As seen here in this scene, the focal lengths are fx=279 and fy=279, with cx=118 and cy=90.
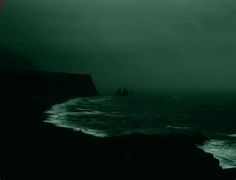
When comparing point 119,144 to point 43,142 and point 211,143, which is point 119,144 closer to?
point 43,142

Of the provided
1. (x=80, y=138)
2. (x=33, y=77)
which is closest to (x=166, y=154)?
(x=80, y=138)

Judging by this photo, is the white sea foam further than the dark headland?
Yes

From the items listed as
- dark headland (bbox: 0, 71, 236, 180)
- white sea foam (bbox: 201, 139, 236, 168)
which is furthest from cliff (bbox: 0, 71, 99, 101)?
dark headland (bbox: 0, 71, 236, 180)

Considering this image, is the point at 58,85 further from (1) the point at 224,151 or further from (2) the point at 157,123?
(1) the point at 224,151

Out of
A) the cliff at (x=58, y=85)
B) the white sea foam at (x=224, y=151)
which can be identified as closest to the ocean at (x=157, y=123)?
Answer: the white sea foam at (x=224, y=151)

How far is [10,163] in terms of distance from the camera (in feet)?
40.4

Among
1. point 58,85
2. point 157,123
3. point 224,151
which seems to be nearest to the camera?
point 224,151

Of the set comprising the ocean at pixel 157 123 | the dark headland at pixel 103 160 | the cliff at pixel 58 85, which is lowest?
the ocean at pixel 157 123

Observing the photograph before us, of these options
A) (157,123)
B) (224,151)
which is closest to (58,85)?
(157,123)

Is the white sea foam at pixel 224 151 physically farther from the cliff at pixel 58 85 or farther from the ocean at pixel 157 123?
the cliff at pixel 58 85

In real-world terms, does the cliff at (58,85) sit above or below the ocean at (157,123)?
above

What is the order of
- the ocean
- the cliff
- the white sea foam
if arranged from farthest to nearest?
the cliff
the ocean
the white sea foam

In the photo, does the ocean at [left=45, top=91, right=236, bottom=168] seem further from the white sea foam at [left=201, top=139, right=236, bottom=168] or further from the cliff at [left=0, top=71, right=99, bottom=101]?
the cliff at [left=0, top=71, right=99, bottom=101]

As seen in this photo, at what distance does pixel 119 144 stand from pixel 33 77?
95608 millimetres
